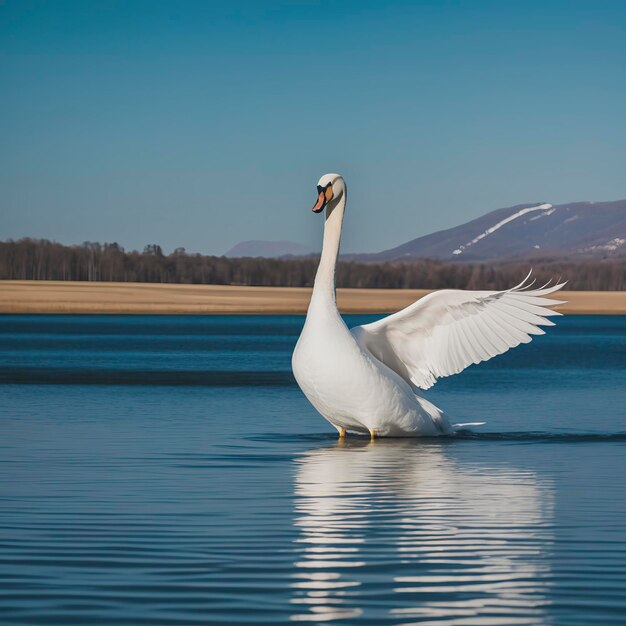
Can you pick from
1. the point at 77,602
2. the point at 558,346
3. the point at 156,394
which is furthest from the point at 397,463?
the point at 558,346

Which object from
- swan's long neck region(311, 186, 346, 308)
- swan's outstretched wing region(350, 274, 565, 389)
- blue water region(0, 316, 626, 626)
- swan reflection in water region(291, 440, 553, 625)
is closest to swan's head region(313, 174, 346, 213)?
swan's long neck region(311, 186, 346, 308)

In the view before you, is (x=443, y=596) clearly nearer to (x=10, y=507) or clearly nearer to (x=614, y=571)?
(x=614, y=571)

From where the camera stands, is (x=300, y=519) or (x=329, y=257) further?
(x=329, y=257)

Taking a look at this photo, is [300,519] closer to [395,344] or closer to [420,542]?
[420,542]

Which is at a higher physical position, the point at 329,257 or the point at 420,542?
the point at 329,257

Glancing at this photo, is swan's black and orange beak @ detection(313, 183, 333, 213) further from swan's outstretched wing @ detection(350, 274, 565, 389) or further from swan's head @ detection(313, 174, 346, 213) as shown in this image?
swan's outstretched wing @ detection(350, 274, 565, 389)

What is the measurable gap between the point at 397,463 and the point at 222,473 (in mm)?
2037

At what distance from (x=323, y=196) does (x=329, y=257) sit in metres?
0.72

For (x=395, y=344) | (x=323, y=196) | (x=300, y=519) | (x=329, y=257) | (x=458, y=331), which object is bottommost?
(x=300, y=519)

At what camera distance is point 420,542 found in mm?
9688

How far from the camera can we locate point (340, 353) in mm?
15672

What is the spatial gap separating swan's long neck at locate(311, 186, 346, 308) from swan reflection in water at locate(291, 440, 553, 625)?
2146mm

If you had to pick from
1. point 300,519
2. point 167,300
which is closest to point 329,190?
point 300,519

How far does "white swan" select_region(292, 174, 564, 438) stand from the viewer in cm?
1575
